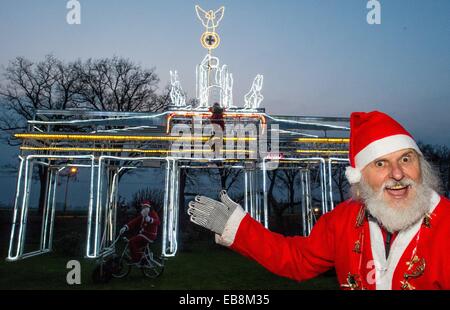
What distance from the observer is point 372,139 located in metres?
2.59

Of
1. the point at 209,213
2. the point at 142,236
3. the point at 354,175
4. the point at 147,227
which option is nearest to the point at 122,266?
the point at 142,236

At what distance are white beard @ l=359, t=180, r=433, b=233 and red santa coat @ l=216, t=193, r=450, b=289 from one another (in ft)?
0.20

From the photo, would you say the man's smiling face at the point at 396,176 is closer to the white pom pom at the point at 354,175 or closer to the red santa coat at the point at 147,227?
the white pom pom at the point at 354,175

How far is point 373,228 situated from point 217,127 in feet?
29.1

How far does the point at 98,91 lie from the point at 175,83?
13.9 metres

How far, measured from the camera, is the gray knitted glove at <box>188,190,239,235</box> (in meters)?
2.44

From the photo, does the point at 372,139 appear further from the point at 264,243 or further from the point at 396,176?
the point at 264,243

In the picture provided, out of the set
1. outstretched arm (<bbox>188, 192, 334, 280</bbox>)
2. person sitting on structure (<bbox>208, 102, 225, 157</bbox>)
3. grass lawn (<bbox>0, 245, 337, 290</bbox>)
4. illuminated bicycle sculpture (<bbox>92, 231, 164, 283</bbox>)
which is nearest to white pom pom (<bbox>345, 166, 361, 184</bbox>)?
outstretched arm (<bbox>188, 192, 334, 280</bbox>)

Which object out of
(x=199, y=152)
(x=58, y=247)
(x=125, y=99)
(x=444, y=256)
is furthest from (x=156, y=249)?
(x=444, y=256)

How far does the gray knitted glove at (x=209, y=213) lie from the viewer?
244 cm

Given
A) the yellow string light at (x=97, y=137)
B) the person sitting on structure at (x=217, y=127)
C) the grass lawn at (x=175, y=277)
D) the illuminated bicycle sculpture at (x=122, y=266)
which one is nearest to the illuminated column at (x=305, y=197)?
the grass lawn at (x=175, y=277)

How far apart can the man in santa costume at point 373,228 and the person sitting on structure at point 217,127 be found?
26.6 ft

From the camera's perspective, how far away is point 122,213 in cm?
2280

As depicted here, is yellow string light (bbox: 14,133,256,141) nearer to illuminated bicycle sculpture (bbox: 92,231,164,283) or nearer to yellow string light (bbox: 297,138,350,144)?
illuminated bicycle sculpture (bbox: 92,231,164,283)
